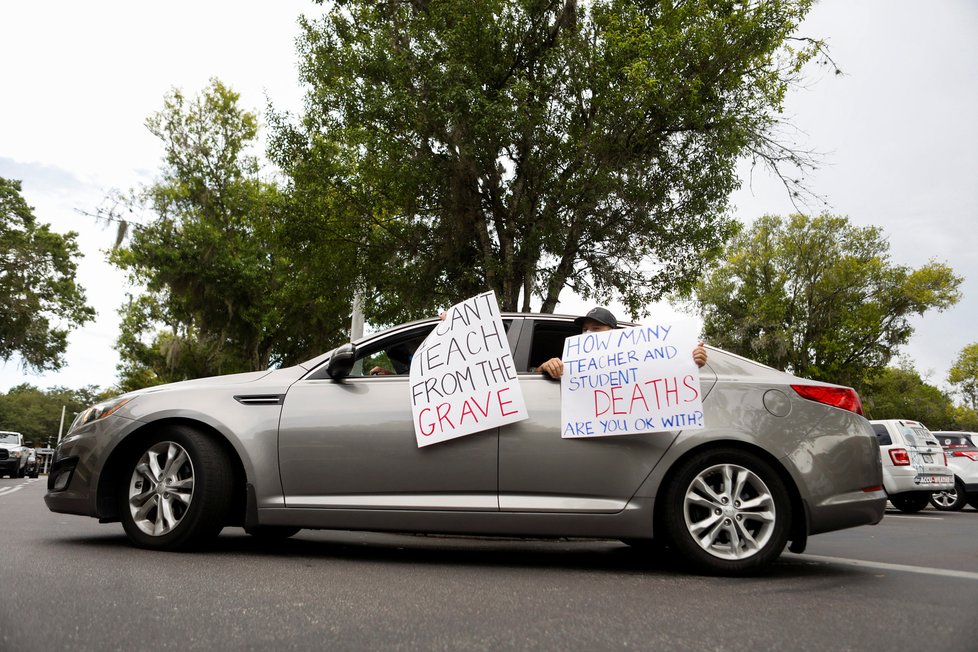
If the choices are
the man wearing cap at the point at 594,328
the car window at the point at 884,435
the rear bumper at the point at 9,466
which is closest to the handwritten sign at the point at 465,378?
the man wearing cap at the point at 594,328

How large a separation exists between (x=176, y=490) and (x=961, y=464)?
15.1 m

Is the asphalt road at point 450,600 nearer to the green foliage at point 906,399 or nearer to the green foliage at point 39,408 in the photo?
the green foliage at point 906,399

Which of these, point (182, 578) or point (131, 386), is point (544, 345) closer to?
point (182, 578)

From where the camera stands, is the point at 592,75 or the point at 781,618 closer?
the point at 781,618

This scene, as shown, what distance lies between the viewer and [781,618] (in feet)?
11.7

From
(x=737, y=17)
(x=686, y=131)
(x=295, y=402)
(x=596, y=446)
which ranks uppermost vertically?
(x=737, y=17)

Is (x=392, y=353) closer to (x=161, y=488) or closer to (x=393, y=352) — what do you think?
(x=393, y=352)

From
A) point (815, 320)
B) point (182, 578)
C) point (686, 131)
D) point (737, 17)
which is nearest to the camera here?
point (182, 578)

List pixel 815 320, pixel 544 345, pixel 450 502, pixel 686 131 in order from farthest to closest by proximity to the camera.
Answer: pixel 815 320
pixel 686 131
pixel 544 345
pixel 450 502

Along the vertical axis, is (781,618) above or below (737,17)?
below

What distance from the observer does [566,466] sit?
4922 millimetres

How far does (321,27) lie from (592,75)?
4.91 meters

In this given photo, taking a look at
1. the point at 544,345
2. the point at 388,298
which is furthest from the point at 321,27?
the point at 544,345

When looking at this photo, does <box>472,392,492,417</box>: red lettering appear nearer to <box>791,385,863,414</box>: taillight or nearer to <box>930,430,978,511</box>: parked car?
<box>791,385,863,414</box>: taillight
